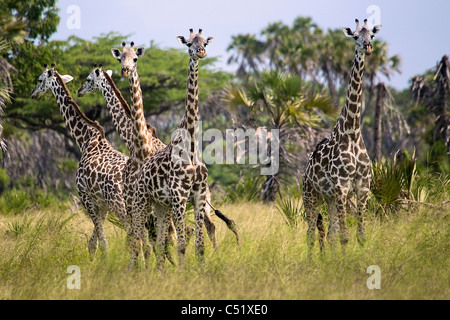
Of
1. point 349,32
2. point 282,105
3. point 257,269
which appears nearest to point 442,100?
point 282,105

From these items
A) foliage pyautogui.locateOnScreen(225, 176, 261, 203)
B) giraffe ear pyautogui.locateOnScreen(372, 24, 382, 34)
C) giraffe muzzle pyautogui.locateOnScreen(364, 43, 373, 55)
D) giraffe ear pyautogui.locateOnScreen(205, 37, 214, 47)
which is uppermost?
giraffe ear pyautogui.locateOnScreen(372, 24, 382, 34)

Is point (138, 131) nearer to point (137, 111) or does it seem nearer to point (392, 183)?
point (137, 111)

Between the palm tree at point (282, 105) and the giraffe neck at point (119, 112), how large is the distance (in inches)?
252

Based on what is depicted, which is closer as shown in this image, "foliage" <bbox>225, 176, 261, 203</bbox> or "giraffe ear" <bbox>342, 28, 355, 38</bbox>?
"giraffe ear" <bbox>342, 28, 355, 38</bbox>

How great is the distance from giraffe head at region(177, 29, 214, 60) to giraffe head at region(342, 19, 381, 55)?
1723 millimetres

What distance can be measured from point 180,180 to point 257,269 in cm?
132

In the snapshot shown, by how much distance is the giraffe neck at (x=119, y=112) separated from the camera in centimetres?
868

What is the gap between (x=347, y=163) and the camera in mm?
7422

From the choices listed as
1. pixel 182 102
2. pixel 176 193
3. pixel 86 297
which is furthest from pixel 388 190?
pixel 182 102

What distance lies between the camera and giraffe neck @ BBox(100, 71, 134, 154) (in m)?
8.68

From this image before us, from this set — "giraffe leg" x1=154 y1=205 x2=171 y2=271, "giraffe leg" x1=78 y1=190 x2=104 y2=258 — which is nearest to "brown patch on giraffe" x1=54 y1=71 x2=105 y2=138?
"giraffe leg" x1=78 y1=190 x2=104 y2=258

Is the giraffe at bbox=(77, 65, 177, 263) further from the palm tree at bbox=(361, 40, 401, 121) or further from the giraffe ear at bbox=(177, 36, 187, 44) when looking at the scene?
the palm tree at bbox=(361, 40, 401, 121)

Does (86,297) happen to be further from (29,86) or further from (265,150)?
(29,86)

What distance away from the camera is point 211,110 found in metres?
29.9
